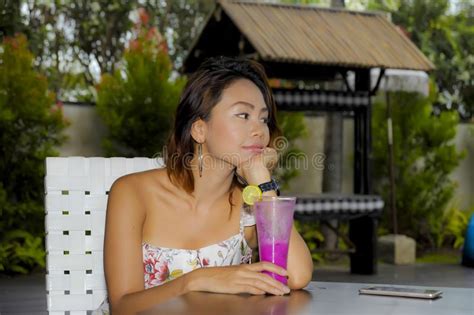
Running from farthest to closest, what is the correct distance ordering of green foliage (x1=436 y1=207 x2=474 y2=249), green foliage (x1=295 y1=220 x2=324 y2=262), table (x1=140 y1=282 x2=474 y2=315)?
green foliage (x1=436 y1=207 x2=474 y2=249)
green foliage (x1=295 y1=220 x2=324 y2=262)
table (x1=140 y1=282 x2=474 y2=315)

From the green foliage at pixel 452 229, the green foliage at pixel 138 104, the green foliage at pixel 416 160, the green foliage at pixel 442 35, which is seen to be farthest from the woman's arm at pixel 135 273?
the green foliage at pixel 442 35

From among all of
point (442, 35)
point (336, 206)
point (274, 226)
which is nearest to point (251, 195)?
point (274, 226)

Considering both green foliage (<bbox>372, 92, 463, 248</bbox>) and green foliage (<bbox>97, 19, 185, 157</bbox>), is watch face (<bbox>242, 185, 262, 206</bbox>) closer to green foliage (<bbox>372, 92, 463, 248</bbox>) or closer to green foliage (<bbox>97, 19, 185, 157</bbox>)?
green foliage (<bbox>97, 19, 185, 157</bbox>)

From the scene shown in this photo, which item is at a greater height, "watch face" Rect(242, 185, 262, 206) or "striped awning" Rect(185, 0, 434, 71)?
"striped awning" Rect(185, 0, 434, 71)

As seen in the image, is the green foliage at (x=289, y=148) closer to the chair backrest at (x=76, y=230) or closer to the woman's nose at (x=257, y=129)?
the chair backrest at (x=76, y=230)

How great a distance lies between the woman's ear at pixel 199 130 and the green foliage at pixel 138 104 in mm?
5458

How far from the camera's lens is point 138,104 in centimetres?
776

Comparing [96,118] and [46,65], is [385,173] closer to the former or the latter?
[96,118]

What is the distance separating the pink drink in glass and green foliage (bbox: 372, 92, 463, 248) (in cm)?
743

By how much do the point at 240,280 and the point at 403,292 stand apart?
1.25 feet

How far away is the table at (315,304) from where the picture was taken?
158cm

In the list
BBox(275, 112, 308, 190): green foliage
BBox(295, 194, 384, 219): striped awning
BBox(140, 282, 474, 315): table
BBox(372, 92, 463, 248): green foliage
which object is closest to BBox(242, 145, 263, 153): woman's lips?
BBox(140, 282, 474, 315): table

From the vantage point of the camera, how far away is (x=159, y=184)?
2.28 metres

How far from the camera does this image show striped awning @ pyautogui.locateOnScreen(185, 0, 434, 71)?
6.48 metres
